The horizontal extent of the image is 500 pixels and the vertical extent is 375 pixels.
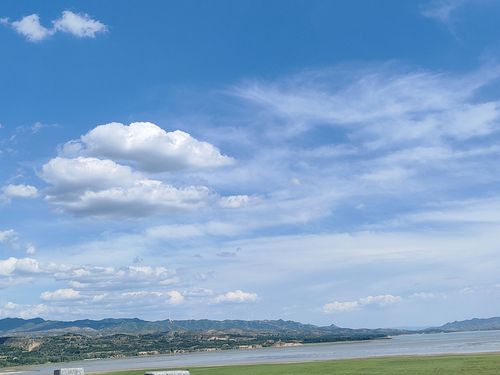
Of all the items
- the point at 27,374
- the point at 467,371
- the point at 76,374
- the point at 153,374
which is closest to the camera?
the point at 153,374

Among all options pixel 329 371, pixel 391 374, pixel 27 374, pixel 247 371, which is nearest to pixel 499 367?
pixel 391 374

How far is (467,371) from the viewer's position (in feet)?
235

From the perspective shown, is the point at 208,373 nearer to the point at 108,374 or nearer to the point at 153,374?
the point at 108,374

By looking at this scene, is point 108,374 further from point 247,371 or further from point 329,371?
point 329,371

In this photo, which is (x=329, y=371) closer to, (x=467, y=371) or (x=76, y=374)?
(x=467, y=371)

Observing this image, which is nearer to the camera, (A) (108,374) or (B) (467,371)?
(B) (467,371)

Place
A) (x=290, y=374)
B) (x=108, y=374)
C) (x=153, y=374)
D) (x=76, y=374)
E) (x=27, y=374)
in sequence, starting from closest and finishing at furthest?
(x=153, y=374), (x=76, y=374), (x=290, y=374), (x=108, y=374), (x=27, y=374)

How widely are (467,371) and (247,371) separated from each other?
126 feet

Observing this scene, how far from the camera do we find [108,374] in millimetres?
112562

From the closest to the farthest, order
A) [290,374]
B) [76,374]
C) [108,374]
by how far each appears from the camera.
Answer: [76,374] < [290,374] < [108,374]

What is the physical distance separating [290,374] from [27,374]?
264ft

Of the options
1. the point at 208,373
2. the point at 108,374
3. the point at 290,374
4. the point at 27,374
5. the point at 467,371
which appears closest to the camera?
the point at 467,371

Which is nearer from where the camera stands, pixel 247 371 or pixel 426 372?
pixel 426 372

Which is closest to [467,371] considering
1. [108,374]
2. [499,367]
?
[499,367]
